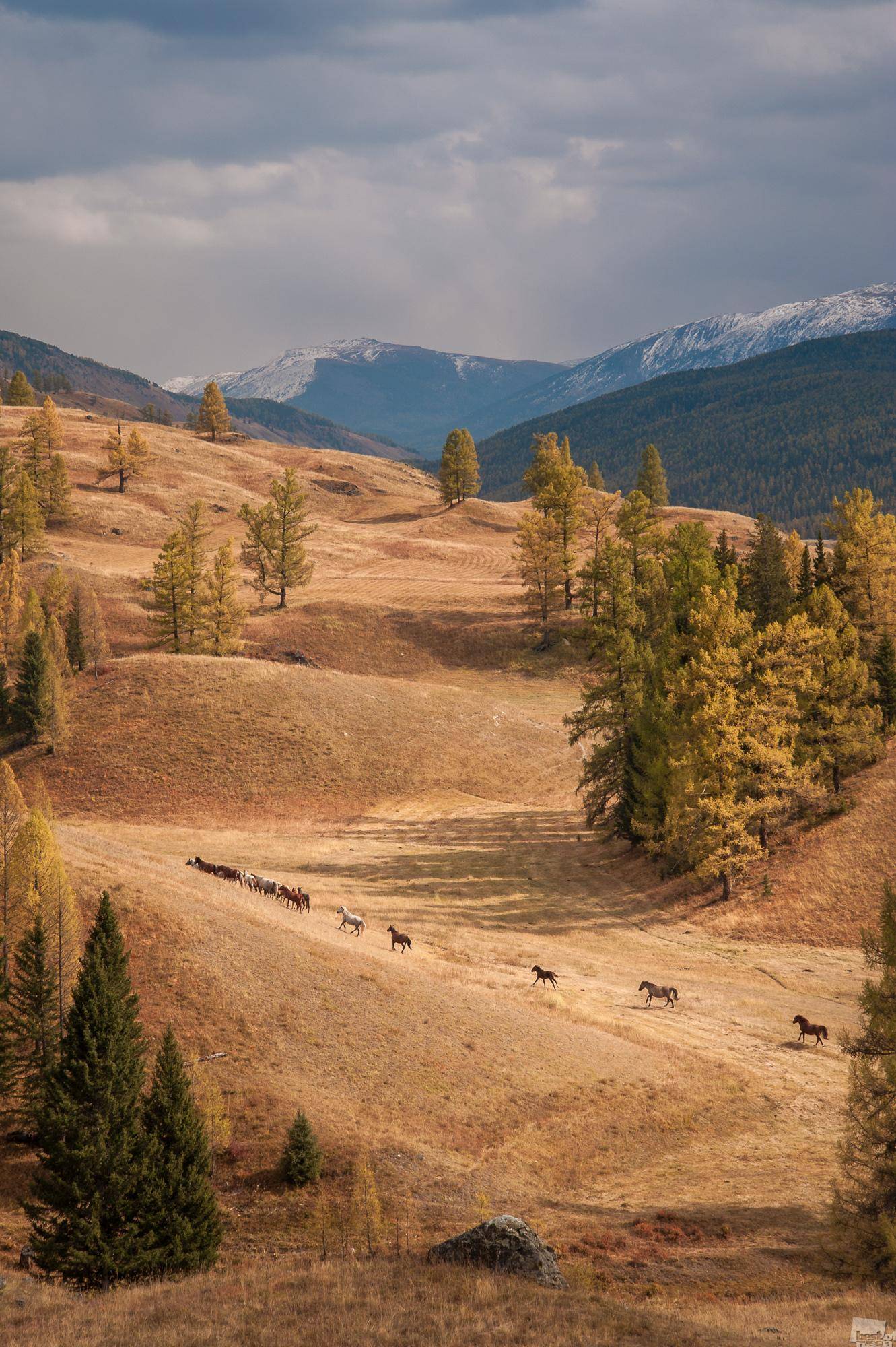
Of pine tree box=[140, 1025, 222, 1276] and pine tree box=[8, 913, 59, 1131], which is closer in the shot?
pine tree box=[140, 1025, 222, 1276]

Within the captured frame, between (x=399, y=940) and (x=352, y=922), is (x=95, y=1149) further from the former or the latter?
(x=352, y=922)

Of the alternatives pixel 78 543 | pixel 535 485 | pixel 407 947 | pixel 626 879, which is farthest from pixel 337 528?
pixel 407 947

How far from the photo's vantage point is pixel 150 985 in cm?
2803

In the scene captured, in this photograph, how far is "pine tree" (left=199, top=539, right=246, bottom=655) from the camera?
8525cm

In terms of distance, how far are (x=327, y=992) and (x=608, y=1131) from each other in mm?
9313

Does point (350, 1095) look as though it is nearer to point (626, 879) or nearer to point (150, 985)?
point (150, 985)

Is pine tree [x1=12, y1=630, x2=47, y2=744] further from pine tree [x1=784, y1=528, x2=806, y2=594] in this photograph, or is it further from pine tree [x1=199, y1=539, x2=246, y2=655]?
pine tree [x1=784, y1=528, x2=806, y2=594]

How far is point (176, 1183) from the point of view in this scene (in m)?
19.5

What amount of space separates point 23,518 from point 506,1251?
91.1 metres

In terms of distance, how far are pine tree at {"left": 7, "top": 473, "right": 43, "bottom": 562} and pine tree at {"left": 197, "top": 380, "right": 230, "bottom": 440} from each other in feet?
273

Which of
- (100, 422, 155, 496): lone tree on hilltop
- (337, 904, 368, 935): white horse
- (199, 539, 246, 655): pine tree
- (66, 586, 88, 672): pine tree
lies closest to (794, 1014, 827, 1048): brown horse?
(337, 904, 368, 935): white horse

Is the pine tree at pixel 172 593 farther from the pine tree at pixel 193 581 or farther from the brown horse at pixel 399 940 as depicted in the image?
the brown horse at pixel 399 940

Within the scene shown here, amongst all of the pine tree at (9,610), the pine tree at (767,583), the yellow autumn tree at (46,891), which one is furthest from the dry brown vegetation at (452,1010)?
the pine tree at (767,583)

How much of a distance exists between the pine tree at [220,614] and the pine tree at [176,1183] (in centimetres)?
6743
